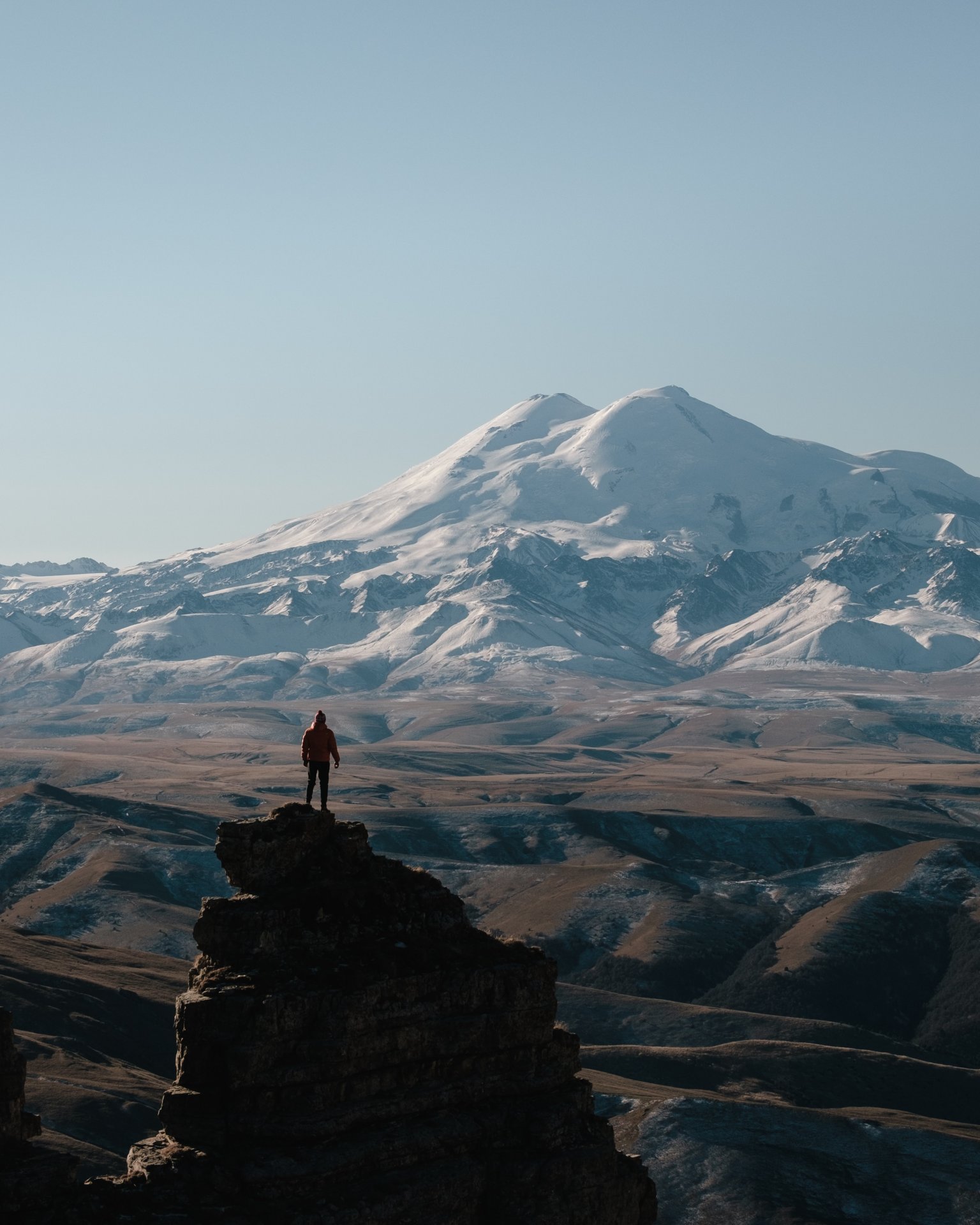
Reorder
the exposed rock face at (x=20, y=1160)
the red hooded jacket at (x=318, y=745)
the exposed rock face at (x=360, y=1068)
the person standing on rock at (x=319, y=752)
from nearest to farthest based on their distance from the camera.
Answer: the exposed rock face at (x=20, y=1160), the exposed rock face at (x=360, y=1068), the person standing on rock at (x=319, y=752), the red hooded jacket at (x=318, y=745)

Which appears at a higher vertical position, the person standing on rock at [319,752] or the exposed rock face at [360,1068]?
the person standing on rock at [319,752]

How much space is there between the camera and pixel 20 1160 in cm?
2825

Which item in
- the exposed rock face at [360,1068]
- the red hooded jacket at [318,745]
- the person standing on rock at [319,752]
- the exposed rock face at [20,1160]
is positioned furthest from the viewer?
the red hooded jacket at [318,745]

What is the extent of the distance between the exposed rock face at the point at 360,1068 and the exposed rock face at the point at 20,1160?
92 cm

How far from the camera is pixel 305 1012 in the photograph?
3017cm

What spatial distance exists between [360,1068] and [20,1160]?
20.4 feet

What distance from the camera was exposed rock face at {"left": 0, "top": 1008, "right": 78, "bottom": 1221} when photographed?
89.9ft

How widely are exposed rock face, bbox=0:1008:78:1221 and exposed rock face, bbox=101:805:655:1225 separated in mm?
917

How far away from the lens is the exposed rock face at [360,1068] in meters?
29.5

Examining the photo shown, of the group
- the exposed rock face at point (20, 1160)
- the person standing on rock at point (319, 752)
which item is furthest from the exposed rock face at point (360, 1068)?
the person standing on rock at point (319, 752)

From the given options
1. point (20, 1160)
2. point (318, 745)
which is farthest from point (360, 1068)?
point (318, 745)

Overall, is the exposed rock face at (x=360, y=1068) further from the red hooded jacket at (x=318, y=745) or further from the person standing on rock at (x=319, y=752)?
the red hooded jacket at (x=318, y=745)

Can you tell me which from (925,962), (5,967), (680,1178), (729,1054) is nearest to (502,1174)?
(680,1178)

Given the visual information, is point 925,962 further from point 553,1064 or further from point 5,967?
point 553,1064
